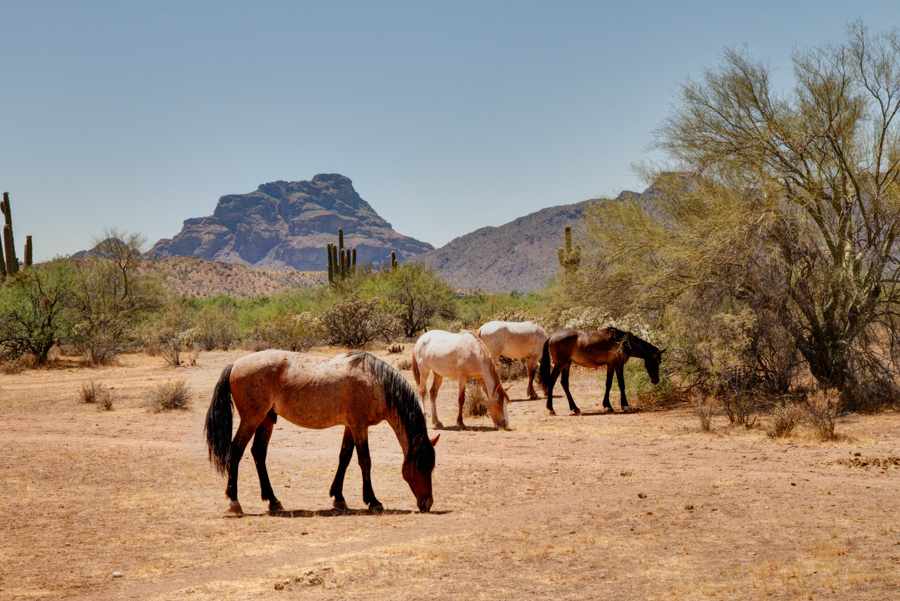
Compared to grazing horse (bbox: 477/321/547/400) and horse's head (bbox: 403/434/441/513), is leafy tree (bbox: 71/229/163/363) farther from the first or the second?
horse's head (bbox: 403/434/441/513)

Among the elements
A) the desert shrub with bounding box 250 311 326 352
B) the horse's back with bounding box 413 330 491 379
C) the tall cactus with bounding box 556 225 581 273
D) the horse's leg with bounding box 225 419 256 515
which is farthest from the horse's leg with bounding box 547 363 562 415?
the desert shrub with bounding box 250 311 326 352

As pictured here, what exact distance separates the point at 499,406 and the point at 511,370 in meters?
8.11

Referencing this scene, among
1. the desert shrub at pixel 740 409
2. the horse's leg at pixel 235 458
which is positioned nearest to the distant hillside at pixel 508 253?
the desert shrub at pixel 740 409

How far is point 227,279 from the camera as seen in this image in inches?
3853

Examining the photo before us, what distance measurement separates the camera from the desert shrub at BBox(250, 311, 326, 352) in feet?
94.4

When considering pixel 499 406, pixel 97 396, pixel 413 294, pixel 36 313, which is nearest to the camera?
pixel 499 406

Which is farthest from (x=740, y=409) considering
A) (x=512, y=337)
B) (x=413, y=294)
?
(x=413, y=294)

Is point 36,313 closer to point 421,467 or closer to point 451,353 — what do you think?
point 451,353

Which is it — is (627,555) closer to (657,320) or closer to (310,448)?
(310,448)

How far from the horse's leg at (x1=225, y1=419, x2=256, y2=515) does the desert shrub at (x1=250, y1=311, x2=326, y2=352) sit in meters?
20.7

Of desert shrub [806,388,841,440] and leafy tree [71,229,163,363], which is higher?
leafy tree [71,229,163,363]

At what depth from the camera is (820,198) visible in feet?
46.8

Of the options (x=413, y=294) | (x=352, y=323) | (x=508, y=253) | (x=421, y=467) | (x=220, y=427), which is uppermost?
(x=508, y=253)

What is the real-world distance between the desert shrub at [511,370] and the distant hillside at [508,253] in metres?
93.6
